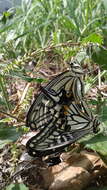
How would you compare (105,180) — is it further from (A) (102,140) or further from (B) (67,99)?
(B) (67,99)

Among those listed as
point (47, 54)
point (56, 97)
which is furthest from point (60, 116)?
point (47, 54)

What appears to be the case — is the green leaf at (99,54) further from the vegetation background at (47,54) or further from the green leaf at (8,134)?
the green leaf at (8,134)

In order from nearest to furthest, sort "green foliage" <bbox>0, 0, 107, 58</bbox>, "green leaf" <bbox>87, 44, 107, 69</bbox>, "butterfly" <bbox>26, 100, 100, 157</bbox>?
1. "butterfly" <bbox>26, 100, 100, 157</bbox>
2. "green leaf" <bbox>87, 44, 107, 69</bbox>
3. "green foliage" <bbox>0, 0, 107, 58</bbox>

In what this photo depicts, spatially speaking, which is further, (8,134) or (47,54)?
(47,54)

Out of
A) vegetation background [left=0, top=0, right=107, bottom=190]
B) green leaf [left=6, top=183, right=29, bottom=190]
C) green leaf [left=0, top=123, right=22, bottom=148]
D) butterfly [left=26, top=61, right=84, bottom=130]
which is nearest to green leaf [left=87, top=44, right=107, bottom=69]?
vegetation background [left=0, top=0, right=107, bottom=190]

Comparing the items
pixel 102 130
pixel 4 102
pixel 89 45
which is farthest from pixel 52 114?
pixel 4 102

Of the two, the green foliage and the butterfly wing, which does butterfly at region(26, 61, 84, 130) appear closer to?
the butterfly wing

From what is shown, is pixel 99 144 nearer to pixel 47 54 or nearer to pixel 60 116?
pixel 60 116
